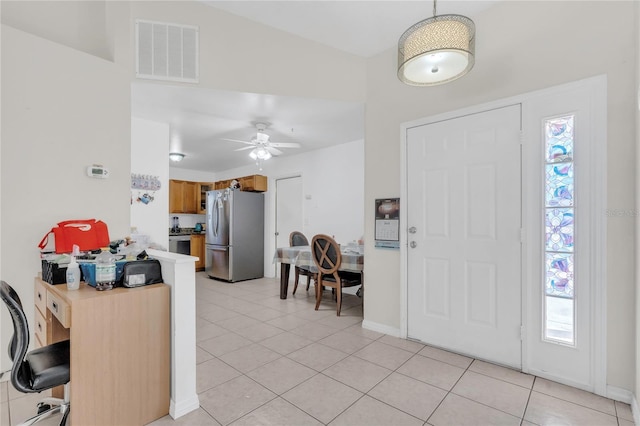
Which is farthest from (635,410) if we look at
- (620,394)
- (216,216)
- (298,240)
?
(216,216)

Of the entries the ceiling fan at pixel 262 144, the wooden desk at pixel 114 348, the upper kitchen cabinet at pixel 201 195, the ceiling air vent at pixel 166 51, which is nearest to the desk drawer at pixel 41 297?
the wooden desk at pixel 114 348

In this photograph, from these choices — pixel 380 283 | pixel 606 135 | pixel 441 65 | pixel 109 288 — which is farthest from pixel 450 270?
pixel 109 288

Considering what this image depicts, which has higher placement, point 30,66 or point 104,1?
point 104,1

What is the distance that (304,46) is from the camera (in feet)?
9.85

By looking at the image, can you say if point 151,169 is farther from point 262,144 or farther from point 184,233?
point 184,233

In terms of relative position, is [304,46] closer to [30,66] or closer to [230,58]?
[230,58]

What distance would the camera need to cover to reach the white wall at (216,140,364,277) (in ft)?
15.3

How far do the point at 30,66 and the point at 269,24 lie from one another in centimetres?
194

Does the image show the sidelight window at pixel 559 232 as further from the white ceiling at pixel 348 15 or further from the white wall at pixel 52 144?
the white wall at pixel 52 144

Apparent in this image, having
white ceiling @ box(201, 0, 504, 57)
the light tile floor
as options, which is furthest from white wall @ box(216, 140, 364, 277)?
the light tile floor

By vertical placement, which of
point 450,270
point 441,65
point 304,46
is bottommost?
point 450,270

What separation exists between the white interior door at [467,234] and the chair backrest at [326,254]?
37.0 inches

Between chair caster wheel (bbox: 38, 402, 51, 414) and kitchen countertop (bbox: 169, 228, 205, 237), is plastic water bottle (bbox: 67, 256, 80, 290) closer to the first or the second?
chair caster wheel (bbox: 38, 402, 51, 414)

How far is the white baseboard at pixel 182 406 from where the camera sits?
1732 mm
